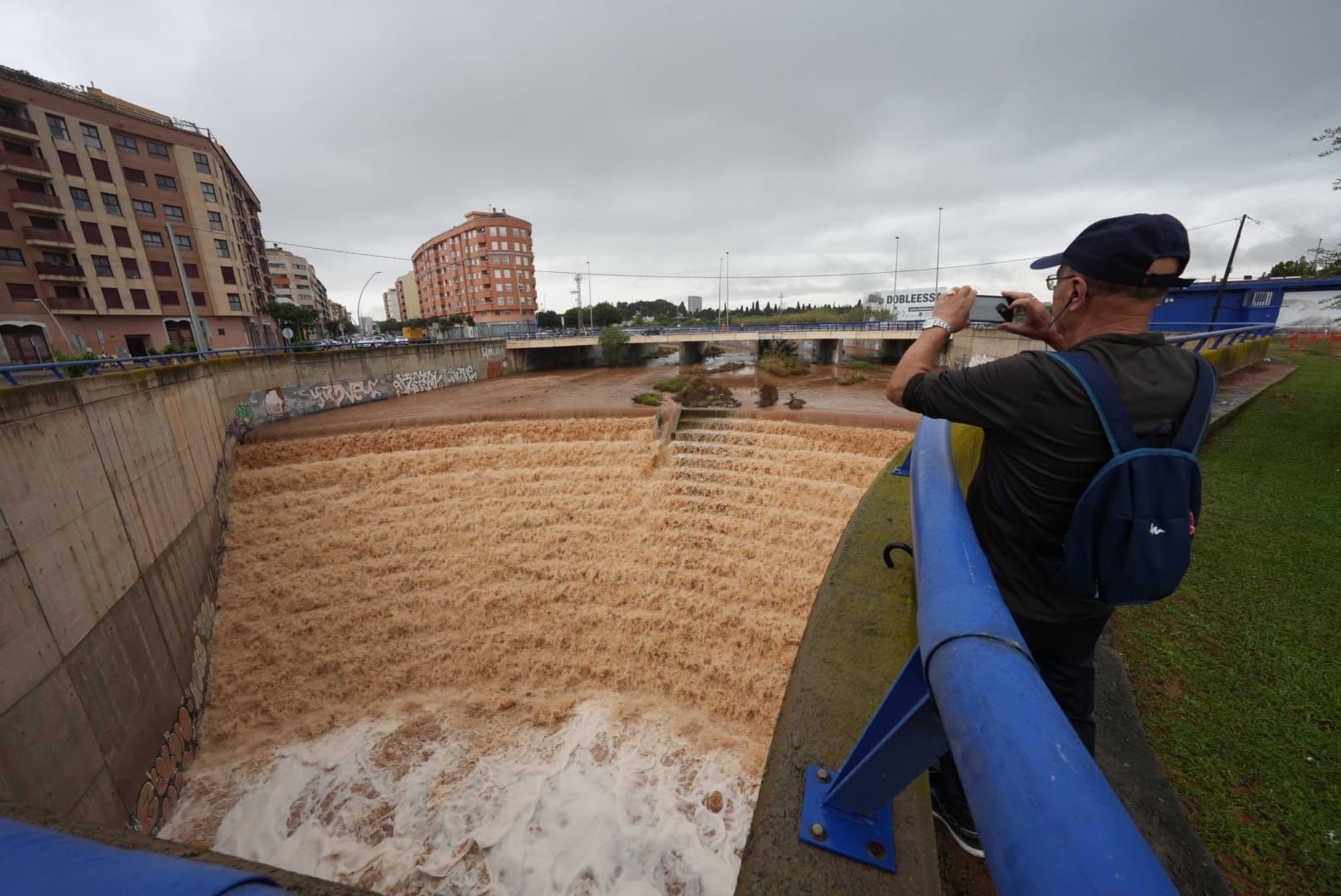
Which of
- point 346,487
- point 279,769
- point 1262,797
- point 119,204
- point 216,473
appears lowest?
point 279,769

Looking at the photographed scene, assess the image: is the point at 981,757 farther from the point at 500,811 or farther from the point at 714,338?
the point at 714,338

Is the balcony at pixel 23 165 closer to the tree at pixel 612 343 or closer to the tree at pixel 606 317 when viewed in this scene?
the tree at pixel 612 343

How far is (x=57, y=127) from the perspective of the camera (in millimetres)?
29719

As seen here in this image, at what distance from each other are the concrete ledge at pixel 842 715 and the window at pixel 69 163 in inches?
1958

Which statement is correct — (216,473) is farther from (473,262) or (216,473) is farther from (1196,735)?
(473,262)

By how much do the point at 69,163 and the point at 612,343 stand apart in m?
35.3

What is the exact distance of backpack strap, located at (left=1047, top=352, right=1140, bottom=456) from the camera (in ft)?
4.99

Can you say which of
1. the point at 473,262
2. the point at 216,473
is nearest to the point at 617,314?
the point at 473,262

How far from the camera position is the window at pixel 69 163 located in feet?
98.1

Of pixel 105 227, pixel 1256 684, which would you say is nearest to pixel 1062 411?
pixel 1256 684

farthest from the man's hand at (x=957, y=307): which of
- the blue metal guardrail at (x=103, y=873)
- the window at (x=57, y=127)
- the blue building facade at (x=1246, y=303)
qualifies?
the window at (x=57, y=127)

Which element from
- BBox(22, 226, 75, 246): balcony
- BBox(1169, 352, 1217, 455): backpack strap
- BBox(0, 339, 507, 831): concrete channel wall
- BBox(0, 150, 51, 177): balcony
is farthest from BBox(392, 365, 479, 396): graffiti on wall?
BBox(1169, 352, 1217, 455): backpack strap

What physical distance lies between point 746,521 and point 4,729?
43.2 ft

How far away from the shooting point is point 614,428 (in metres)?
18.8
